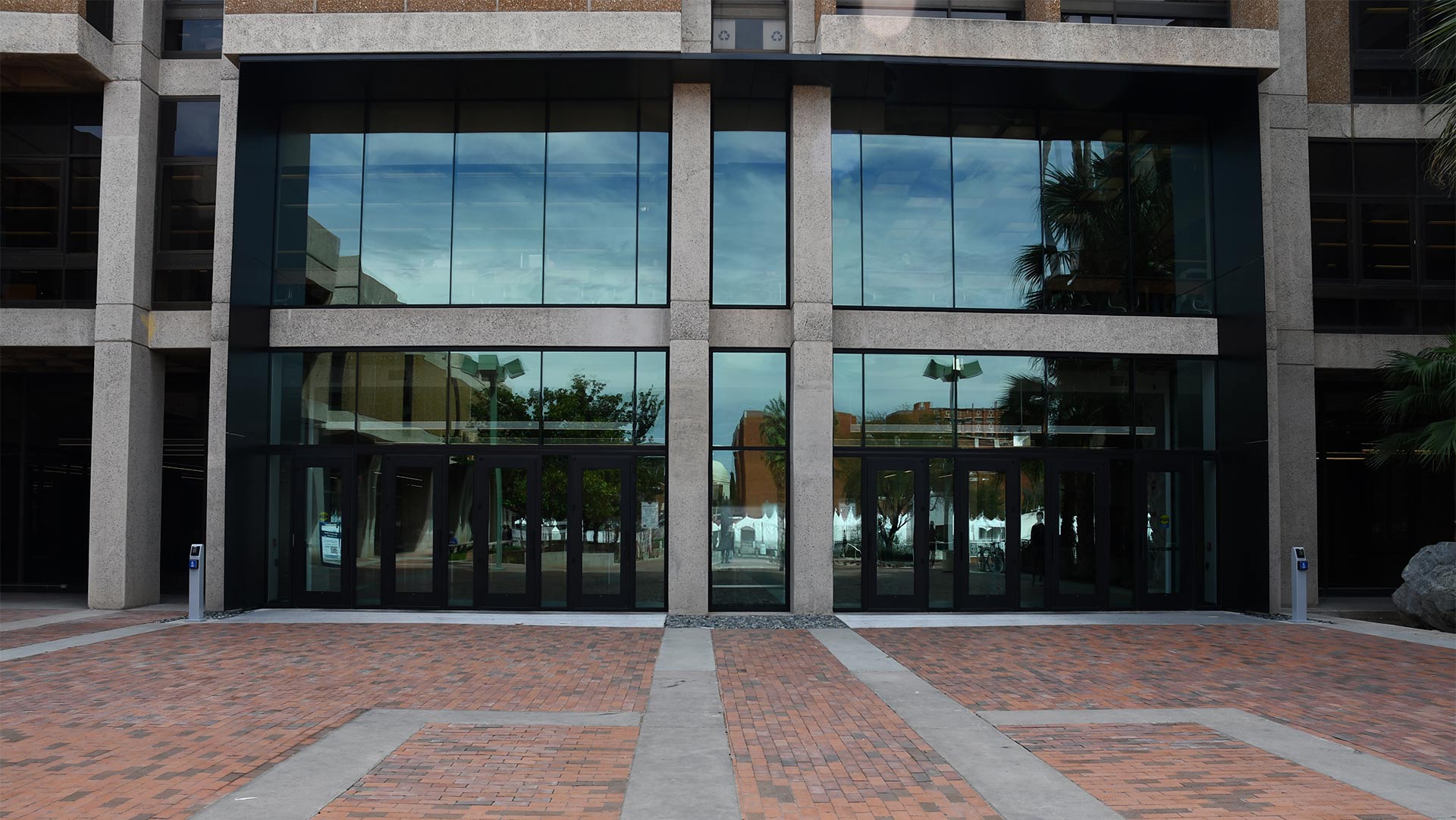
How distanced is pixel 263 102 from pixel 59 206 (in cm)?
425

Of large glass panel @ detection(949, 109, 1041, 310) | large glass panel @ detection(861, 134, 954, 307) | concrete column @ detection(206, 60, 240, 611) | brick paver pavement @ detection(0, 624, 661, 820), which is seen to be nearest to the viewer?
brick paver pavement @ detection(0, 624, 661, 820)

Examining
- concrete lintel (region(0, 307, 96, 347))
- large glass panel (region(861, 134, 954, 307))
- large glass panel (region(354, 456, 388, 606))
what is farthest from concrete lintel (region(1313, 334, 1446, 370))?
concrete lintel (region(0, 307, 96, 347))

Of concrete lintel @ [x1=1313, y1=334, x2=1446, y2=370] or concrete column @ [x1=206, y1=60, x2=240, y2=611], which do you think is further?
concrete lintel @ [x1=1313, y1=334, x2=1446, y2=370]

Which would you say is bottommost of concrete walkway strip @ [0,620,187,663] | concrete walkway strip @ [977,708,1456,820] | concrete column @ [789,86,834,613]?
concrete walkway strip @ [0,620,187,663]

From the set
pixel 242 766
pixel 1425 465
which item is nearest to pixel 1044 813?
Result: pixel 242 766

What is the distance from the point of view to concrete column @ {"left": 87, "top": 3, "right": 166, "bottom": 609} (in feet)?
51.6

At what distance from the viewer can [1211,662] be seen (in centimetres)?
1144

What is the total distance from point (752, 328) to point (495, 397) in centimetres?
439

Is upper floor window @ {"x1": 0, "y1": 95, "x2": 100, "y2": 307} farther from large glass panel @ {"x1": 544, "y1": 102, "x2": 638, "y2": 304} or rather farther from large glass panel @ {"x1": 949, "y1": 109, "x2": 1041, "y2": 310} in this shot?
large glass panel @ {"x1": 949, "y1": 109, "x2": 1041, "y2": 310}

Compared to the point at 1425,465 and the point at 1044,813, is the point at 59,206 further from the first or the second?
the point at 1425,465

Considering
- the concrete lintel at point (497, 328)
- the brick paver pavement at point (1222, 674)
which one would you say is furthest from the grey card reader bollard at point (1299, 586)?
the concrete lintel at point (497, 328)

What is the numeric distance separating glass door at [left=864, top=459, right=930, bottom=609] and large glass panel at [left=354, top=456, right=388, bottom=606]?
26.2 ft

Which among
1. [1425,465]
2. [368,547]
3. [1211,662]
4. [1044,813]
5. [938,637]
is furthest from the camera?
[1425,465]

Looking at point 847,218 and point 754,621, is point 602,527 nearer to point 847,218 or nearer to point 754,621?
point 754,621
